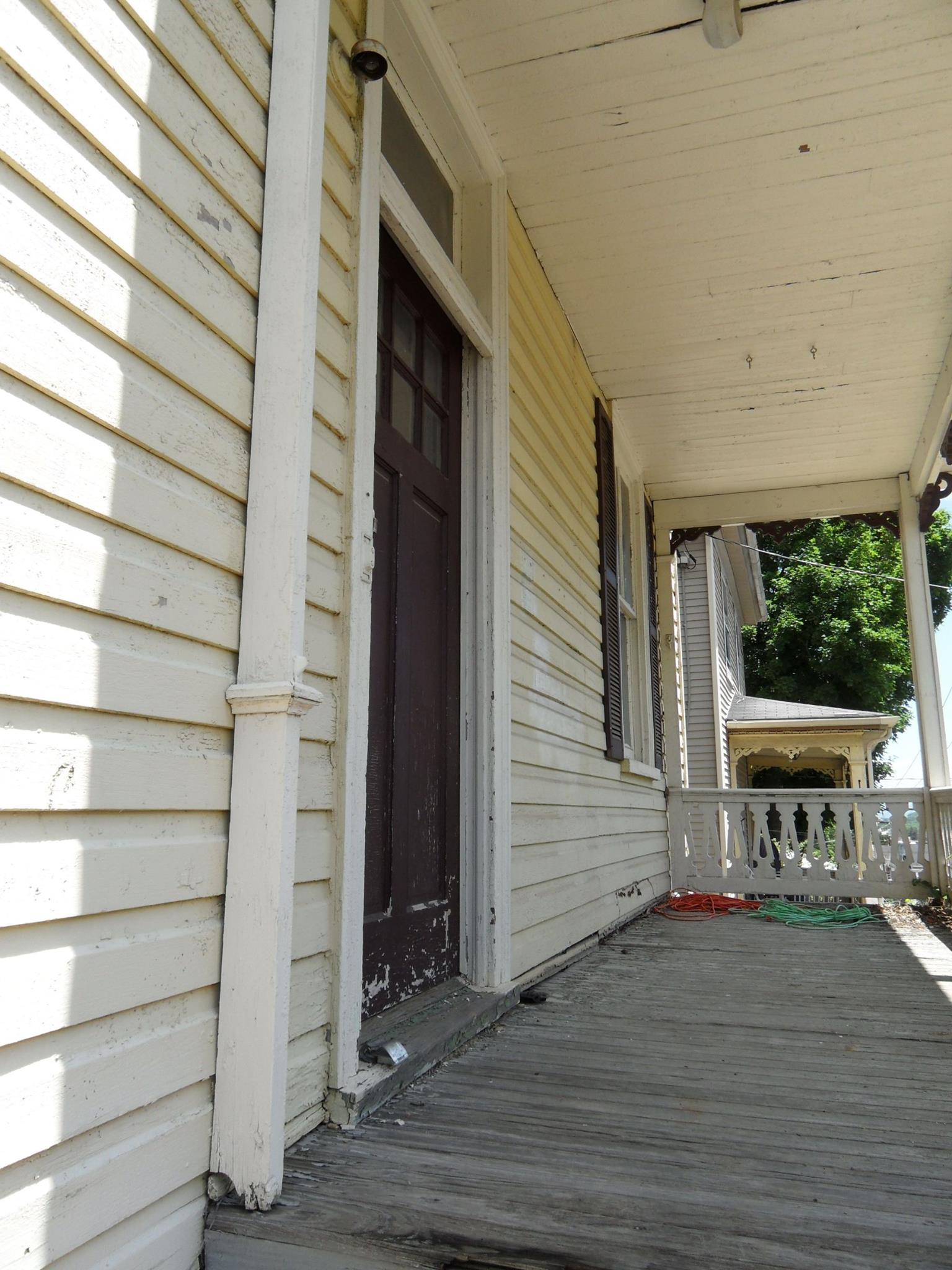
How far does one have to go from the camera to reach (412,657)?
2.55 meters

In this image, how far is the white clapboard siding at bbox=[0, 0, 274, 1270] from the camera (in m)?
1.11

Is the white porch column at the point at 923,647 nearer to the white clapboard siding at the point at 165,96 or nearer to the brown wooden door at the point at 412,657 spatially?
the brown wooden door at the point at 412,657

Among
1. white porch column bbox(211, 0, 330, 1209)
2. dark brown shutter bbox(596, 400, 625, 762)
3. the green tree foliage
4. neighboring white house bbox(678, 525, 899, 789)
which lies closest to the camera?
white porch column bbox(211, 0, 330, 1209)

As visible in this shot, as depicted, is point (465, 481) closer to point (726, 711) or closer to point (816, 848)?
point (816, 848)

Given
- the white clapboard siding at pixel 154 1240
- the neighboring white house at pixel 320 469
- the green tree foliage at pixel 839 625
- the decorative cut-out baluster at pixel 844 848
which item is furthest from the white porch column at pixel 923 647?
the green tree foliage at pixel 839 625

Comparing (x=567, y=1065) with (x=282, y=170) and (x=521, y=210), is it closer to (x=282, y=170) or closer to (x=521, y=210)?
(x=282, y=170)

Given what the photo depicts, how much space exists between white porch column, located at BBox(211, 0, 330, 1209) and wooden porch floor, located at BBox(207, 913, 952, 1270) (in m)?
0.18

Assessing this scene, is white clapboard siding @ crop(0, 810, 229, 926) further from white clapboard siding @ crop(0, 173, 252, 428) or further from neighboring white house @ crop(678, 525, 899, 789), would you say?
neighboring white house @ crop(678, 525, 899, 789)

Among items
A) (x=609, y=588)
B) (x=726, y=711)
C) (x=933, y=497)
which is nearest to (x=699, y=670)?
(x=726, y=711)

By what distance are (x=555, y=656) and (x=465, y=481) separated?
1.09 metres

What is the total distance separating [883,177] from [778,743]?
9.38m

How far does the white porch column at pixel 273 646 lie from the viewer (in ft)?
4.56

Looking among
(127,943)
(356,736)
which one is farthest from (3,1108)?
(356,736)

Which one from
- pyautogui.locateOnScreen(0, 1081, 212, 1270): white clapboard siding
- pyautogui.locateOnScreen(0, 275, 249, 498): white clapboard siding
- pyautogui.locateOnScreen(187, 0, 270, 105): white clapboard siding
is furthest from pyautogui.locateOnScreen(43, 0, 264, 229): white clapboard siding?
pyautogui.locateOnScreen(0, 1081, 212, 1270): white clapboard siding
